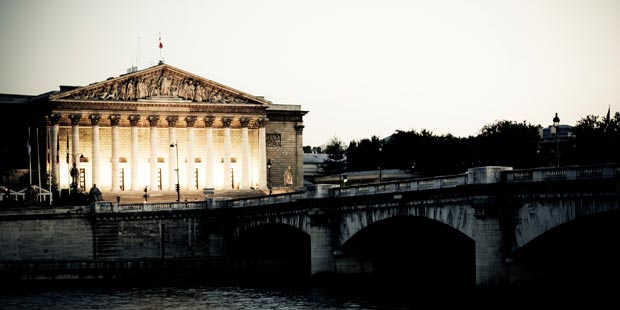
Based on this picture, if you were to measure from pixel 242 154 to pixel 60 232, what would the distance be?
4564 centimetres

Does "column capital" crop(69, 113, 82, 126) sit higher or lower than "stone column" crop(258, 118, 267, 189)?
higher

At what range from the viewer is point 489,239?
215ft

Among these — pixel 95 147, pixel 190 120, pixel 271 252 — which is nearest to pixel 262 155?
pixel 190 120

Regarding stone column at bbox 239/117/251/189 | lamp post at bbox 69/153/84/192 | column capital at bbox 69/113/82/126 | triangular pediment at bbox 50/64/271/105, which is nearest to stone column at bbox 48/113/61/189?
column capital at bbox 69/113/82/126

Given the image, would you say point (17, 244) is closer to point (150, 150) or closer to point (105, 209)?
point (105, 209)

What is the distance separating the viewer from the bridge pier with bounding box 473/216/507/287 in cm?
6481

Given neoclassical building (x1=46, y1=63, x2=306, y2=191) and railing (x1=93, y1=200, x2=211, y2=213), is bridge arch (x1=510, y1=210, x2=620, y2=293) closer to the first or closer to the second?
railing (x1=93, y1=200, x2=211, y2=213)

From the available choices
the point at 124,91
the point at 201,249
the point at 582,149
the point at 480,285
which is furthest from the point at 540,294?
the point at 124,91

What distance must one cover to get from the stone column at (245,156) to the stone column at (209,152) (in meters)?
3.66

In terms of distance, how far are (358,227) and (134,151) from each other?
219ft

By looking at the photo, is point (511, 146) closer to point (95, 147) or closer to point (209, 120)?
point (209, 120)

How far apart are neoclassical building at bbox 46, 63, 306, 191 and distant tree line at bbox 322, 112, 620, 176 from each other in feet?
82.3

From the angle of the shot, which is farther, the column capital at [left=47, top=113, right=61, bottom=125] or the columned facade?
the columned facade

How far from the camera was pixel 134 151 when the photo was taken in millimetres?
144250
